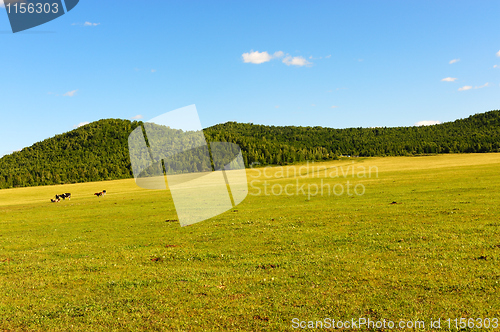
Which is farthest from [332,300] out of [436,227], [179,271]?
[436,227]

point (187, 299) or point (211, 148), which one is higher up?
point (211, 148)

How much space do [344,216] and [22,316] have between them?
21181mm

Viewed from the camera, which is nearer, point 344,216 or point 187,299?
point 187,299

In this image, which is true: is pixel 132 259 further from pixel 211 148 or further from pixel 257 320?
pixel 257 320

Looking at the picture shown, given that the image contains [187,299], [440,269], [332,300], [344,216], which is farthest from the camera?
[344,216]

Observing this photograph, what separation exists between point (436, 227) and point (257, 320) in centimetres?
1460

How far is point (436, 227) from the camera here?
18.3 meters

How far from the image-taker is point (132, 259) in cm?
1577

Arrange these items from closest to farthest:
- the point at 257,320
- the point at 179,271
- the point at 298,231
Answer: the point at 257,320
the point at 179,271
the point at 298,231

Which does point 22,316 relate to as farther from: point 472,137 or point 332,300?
point 472,137
